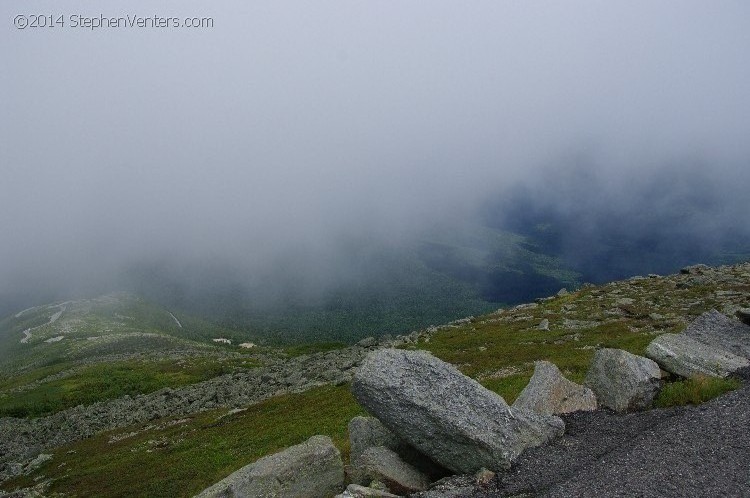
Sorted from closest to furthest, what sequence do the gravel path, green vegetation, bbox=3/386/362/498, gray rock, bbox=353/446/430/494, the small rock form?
1. the gravel path
2. gray rock, bbox=353/446/430/494
3. the small rock
4. green vegetation, bbox=3/386/362/498

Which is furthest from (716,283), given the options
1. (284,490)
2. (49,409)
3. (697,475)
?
(49,409)

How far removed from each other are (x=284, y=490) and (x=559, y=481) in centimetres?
1243

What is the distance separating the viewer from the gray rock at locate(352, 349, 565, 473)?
74.1 feet

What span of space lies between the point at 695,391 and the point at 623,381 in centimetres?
357

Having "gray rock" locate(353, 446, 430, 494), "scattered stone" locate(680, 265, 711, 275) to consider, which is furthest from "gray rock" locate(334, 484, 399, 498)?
"scattered stone" locate(680, 265, 711, 275)

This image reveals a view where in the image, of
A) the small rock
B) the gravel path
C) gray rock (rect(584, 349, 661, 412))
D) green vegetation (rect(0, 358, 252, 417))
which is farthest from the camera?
green vegetation (rect(0, 358, 252, 417))

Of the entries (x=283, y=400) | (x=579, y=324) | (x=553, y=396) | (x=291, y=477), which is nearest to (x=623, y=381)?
(x=553, y=396)

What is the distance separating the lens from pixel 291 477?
942 inches

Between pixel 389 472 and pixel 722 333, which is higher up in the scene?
pixel 722 333

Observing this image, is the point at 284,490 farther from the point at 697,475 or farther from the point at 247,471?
the point at 697,475

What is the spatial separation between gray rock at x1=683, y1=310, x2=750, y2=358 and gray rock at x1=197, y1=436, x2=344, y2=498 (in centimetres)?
2734

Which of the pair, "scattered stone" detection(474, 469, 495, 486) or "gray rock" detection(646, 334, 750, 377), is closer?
"scattered stone" detection(474, 469, 495, 486)

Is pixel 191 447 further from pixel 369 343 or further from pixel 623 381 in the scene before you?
pixel 369 343

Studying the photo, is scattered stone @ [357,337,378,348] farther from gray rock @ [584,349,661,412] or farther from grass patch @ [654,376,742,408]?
grass patch @ [654,376,742,408]
